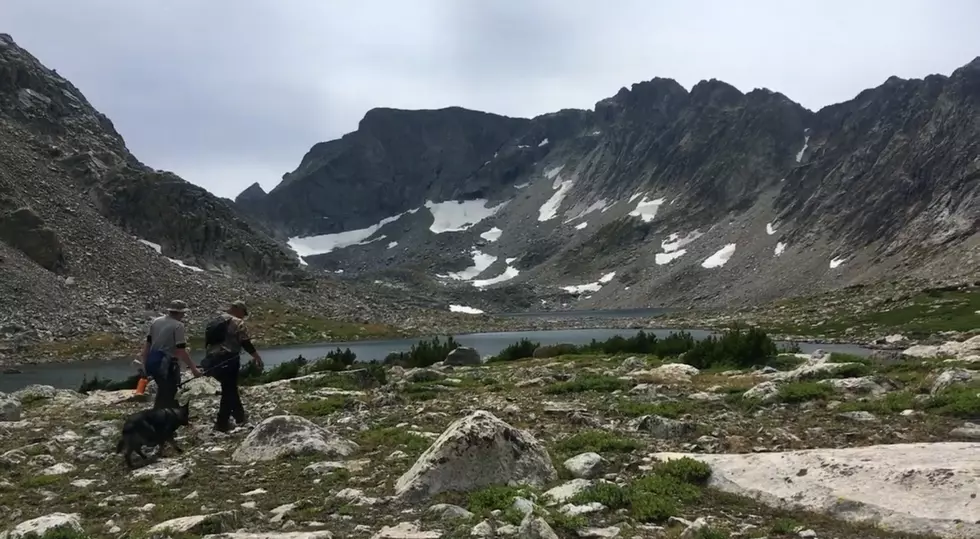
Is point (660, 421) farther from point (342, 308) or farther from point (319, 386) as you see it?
point (342, 308)

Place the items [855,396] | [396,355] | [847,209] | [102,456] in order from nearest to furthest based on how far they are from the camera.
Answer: [102,456] → [855,396] → [396,355] → [847,209]

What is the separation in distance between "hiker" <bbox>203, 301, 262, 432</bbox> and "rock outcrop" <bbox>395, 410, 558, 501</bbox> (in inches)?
261

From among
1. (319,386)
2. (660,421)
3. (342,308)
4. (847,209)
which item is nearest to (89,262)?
(342,308)

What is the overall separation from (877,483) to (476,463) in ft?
16.5

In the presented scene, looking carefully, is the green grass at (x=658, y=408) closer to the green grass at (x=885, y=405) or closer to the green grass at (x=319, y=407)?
the green grass at (x=885, y=405)

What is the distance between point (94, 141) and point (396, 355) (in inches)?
4607

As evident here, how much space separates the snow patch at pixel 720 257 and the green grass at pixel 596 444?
562 feet

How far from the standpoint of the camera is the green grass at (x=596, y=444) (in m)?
10.5

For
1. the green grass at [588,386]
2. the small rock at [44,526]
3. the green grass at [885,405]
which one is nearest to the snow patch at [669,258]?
the green grass at [588,386]

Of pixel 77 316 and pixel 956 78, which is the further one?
pixel 956 78

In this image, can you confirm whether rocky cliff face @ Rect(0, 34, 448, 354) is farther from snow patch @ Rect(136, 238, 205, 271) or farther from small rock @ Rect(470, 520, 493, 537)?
small rock @ Rect(470, 520, 493, 537)

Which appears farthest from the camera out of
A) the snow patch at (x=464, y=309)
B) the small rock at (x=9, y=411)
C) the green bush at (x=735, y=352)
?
the snow patch at (x=464, y=309)

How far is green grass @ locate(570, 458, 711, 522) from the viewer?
24.6 ft

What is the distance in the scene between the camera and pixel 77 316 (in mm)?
72812
